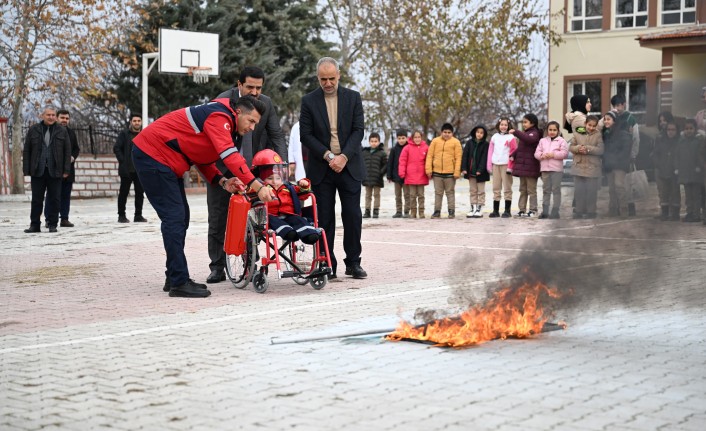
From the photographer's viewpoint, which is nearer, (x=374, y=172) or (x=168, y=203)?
(x=168, y=203)

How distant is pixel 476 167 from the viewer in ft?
70.3

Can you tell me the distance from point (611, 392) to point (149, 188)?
Answer: 538cm

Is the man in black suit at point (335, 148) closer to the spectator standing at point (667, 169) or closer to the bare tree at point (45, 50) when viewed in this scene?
the spectator standing at point (667, 169)

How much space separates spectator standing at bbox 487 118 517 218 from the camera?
21141mm

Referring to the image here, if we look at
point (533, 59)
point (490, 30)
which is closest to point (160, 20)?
point (490, 30)

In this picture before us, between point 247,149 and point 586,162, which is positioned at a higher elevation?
point 247,149

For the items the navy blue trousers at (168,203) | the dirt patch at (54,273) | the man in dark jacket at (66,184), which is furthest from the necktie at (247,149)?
the man in dark jacket at (66,184)

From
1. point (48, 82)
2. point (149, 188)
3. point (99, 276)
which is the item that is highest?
point (48, 82)

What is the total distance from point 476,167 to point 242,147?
35.4ft

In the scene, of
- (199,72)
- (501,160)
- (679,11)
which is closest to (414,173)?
(501,160)

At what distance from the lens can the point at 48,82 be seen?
33.9 m

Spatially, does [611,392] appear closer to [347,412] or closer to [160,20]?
[347,412]

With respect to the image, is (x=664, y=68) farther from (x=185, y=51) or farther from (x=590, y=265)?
(x=185, y=51)

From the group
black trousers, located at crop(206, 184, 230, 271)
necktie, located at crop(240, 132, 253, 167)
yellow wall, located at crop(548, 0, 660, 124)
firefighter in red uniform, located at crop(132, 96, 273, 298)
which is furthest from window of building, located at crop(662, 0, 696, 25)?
black trousers, located at crop(206, 184, 230, 271)
